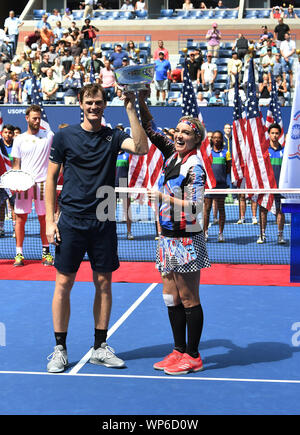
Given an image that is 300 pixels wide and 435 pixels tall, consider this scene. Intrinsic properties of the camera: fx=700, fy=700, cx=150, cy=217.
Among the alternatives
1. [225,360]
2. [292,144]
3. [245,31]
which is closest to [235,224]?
[292,144]

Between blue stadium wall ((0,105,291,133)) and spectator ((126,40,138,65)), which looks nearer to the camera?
blue stadium wall ((0,105,291,133))

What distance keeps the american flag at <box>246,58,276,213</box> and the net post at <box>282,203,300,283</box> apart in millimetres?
4362

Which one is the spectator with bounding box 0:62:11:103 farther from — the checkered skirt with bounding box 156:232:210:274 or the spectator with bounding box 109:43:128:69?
the checkered skirt with bounding box 156:232:210:274

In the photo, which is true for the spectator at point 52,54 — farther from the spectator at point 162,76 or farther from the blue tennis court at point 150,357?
the blue tennis court at point 150,357

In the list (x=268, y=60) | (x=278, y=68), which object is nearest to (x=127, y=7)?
(x=268, y=60)

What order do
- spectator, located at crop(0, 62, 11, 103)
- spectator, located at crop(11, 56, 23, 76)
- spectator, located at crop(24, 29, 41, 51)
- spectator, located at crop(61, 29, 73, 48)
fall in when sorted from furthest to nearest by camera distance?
spectator, located at crop(24, 29, 41, 51) → spectator, located at crop(61, 29, 73, 48) → spectator, located at crop(11, 56, 23, 76) → spectator, located at crop(0, 62, 11, 103)

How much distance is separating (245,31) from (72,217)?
86.8 feet

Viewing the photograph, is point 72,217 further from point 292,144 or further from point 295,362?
point 292,144

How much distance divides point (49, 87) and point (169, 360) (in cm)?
1950

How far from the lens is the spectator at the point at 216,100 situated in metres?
21.9

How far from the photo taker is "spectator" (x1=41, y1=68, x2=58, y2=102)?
24.3 m

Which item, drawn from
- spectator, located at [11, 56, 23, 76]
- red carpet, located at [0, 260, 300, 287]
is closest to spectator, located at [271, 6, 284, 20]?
spectator, located at [11, 56, 23, 76]

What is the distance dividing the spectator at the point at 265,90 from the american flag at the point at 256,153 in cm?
738

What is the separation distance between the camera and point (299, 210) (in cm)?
819
